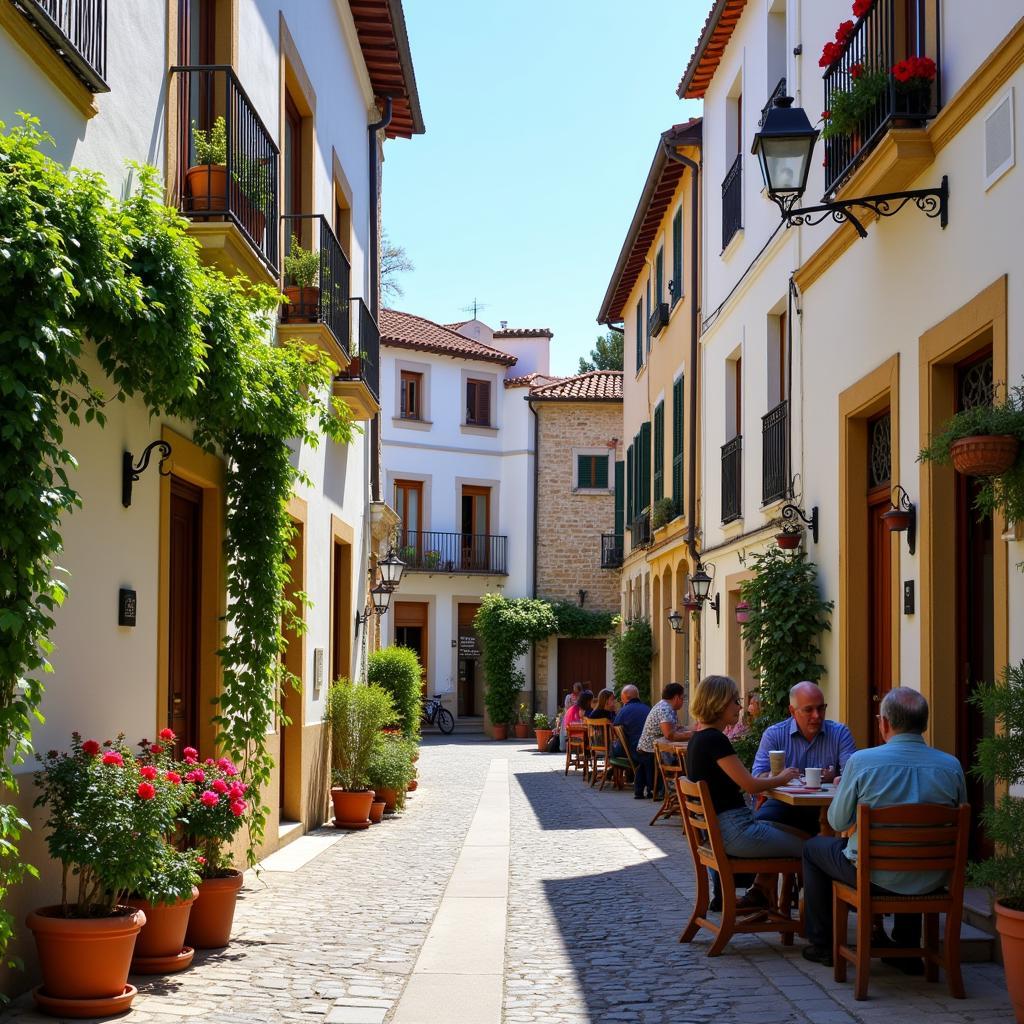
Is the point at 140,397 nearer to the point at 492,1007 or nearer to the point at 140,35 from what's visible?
the point at 140,35

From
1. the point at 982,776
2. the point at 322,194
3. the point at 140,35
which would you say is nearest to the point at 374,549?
the point at 322,194

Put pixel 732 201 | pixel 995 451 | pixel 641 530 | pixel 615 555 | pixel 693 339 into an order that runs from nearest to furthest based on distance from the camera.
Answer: pixel 995 451 → pixel 732 201 → pixel 693 339 → pixel 641 530 → pixel 615 555

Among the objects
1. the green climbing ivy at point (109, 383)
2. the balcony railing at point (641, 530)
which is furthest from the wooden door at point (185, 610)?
the balcony railing at point (641, 530)

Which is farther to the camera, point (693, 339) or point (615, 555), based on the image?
point (615, 555)

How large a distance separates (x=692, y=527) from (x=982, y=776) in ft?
40.9

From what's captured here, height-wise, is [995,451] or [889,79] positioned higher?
[889,79]

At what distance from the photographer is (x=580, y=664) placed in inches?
1384

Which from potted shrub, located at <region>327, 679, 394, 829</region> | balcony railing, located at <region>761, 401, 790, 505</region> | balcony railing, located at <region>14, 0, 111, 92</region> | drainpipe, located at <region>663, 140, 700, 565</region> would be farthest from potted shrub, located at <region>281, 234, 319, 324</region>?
drainpipe, located at <region>663, 140, 700, 565</region>

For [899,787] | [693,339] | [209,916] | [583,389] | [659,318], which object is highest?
[583,389]

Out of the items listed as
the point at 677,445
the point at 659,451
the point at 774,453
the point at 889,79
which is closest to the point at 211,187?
the point at 889,79

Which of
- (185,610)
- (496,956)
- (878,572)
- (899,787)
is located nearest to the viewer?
(899,787)

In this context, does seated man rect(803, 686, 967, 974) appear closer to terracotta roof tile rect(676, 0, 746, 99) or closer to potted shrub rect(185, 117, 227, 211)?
potted shrub rect(185, 117, 227, 211)

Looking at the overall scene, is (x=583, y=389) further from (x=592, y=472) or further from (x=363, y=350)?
(x=363, y=350)

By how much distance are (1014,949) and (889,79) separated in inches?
191
